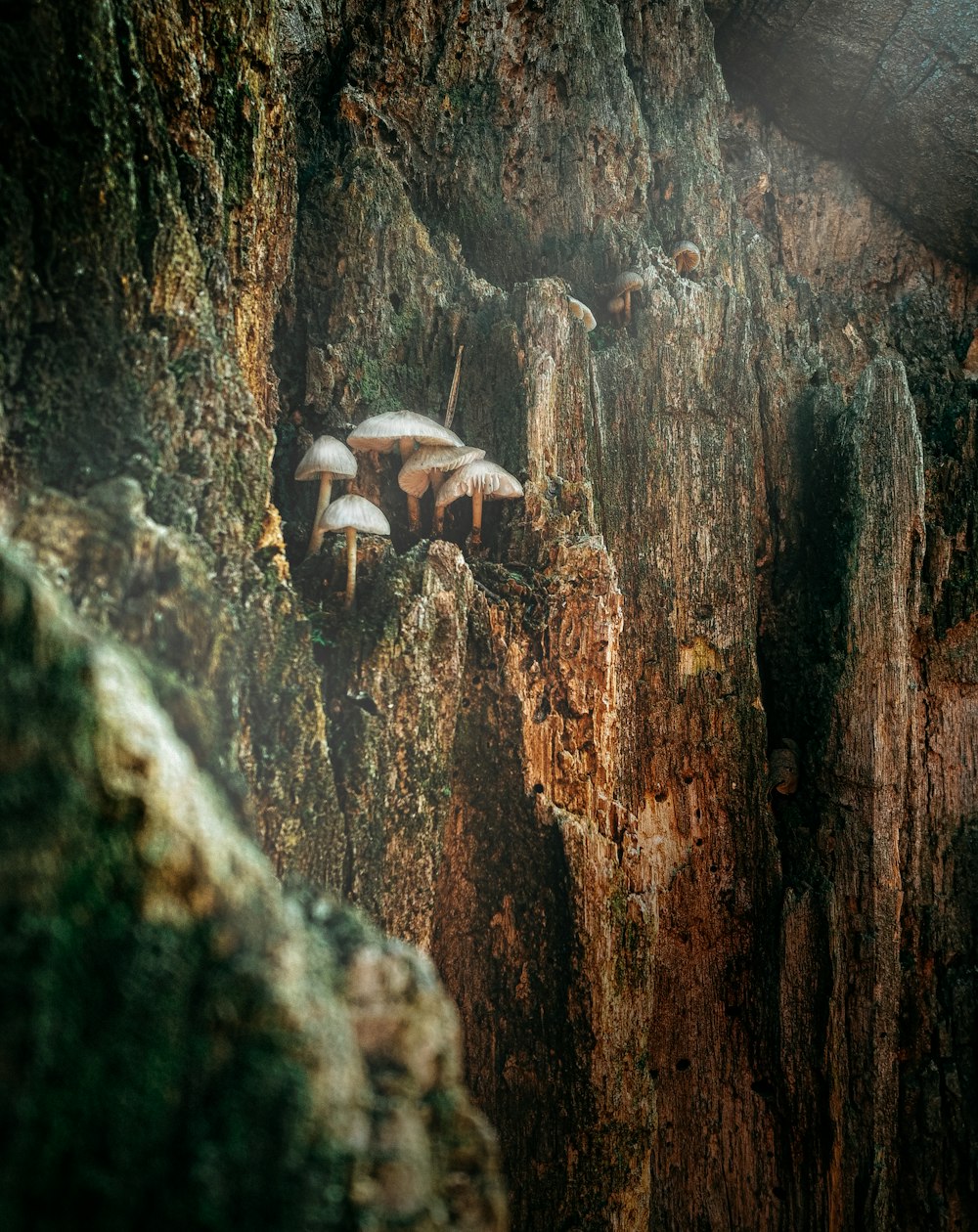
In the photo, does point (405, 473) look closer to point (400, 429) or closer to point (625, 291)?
point (400, 429)

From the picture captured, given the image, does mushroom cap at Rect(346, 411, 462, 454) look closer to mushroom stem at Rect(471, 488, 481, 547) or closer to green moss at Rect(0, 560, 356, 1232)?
mushroom stem at Rect(471, 488, 481, 547)

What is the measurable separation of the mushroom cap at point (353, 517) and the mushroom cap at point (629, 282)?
152 inches

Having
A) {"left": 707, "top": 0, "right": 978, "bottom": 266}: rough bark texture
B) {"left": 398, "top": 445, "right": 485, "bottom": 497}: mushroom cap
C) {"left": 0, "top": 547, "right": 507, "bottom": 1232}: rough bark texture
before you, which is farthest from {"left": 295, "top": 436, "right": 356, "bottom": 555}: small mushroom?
{"left": 707, "top": 0, "right": 978, "bottom": 266}: rough bark texture

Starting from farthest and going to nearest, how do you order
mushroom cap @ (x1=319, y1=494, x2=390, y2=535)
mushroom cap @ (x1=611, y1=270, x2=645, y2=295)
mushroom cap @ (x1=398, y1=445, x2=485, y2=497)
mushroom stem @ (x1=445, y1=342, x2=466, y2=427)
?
mushroom cap @ (x1=611, y1=270, x2=645, y2=295) < mushroom stem @ (x1=445, y1=342, x2=466, y2=427) < mushroom cap @ (x1=398, y1=445, x2=485, y2=497) < mushroom cap @ (x1=319, y1=494, x2=390, y2=535)

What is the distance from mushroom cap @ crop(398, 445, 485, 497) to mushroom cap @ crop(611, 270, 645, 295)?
2.80 meters

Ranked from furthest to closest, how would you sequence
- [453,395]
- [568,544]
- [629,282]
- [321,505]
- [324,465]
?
[629,282]
[453,395]
[568,544]
[321,505]
[324,465]

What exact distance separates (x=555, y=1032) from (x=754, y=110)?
33.5 ft

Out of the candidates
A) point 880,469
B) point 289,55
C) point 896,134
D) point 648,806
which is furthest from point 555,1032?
point 896,134

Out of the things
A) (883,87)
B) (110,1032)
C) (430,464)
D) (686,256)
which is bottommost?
(110,1032)

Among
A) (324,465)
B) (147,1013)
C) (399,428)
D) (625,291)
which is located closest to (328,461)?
(324,465)

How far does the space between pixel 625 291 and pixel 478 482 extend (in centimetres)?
303

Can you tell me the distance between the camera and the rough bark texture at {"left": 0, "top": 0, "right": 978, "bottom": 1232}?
11.9 feet

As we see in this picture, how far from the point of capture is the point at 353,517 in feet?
14.9

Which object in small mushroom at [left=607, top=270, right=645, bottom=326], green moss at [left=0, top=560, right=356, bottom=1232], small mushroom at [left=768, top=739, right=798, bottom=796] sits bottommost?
green moss at [left=0, top=560, right=356, bottom=1232]
